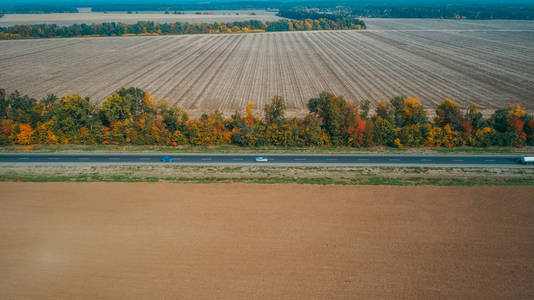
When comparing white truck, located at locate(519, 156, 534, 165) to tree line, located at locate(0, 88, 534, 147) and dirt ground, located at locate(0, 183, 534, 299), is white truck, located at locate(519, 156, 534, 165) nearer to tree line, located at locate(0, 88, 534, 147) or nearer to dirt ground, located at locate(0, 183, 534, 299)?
tree line, located at locate(0, 88, 534, 147)

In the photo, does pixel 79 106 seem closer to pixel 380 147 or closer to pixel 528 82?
pixel 380 147

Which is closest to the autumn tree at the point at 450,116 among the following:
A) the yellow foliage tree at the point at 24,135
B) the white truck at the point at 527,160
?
the white truck at the point at 527,160

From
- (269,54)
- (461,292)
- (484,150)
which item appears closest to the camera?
(461,292)

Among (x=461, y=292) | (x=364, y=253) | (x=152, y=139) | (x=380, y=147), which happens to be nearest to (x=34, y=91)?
(x=152, y=139)

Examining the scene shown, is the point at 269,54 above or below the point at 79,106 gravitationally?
above

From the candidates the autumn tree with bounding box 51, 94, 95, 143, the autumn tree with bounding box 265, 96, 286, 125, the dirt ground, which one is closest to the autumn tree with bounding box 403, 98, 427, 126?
the dirt ground

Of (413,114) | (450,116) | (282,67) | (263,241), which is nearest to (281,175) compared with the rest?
(263,241)
